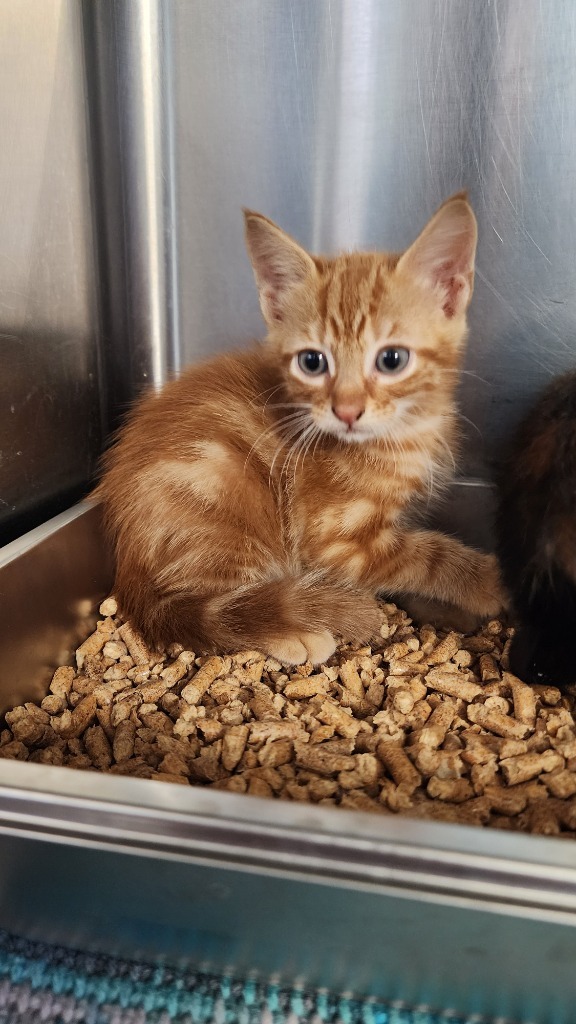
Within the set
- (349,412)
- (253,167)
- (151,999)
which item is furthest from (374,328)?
(151,999)

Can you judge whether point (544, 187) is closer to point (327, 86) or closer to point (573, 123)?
point (573, 123)

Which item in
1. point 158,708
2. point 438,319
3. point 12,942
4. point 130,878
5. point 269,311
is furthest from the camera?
point 269,311

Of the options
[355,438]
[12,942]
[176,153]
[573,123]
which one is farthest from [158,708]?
[573,123]

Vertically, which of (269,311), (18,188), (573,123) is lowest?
(269,311)

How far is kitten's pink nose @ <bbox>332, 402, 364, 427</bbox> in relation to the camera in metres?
1.20

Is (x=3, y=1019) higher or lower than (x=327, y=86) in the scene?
lower

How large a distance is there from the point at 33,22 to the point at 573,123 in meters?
1.08

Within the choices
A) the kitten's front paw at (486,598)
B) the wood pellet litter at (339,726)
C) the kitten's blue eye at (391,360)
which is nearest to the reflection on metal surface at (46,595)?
the wood pellet litter at (339,726)

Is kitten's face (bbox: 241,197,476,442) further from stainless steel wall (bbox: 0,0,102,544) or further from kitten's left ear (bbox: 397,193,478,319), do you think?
stainless steel wall (bbox: 0,0,102,544)

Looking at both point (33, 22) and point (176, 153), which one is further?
point (176, 153)

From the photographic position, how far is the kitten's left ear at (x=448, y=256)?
1164 mm

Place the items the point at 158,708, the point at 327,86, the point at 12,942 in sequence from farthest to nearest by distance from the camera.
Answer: the point at 327,86, the point at 158,708, the point at 12,942

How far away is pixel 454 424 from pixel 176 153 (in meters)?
0.91

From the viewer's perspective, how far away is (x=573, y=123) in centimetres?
142
